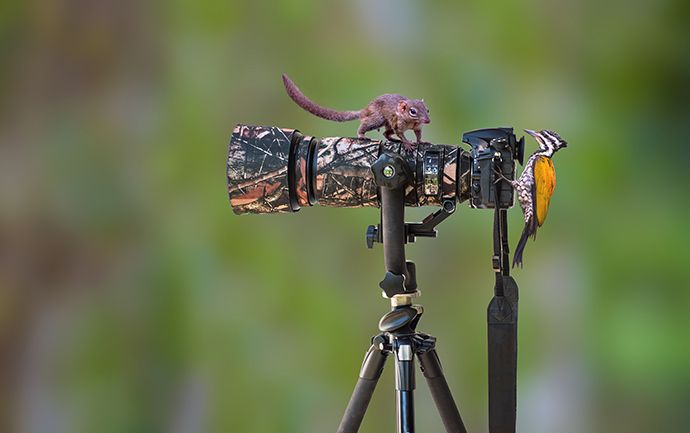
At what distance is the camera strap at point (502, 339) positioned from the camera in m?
1.43

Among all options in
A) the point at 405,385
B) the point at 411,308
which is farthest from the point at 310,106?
the point at 405,385

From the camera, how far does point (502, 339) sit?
1.44 meters

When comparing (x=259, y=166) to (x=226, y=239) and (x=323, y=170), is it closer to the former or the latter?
(x=323, y=170)

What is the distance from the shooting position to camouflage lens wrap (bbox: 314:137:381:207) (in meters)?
1.49

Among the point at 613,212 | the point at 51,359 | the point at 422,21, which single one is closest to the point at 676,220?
the point at 613,212

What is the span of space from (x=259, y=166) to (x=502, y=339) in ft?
1.60

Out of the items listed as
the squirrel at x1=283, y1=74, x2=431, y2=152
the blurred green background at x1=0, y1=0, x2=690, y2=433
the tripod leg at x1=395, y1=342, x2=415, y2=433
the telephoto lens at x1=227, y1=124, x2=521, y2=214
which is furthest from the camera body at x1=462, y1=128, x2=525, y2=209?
the blurred green background at x1=0, y1=0, x2=690, y2=433

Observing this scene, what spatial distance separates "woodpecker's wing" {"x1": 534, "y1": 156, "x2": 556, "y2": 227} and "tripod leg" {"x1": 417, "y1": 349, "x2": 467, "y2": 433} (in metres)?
0.29

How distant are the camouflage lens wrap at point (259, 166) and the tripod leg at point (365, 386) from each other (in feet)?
0.98

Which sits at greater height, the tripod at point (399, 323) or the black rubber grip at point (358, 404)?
the tripod at point (399, 323)

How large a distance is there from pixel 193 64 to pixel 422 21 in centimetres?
54

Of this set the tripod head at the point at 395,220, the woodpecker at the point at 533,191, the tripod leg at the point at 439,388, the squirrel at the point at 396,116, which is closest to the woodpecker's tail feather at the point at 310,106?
the squirrel at the point at 396,116

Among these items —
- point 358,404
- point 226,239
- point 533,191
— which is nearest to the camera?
point 533,191

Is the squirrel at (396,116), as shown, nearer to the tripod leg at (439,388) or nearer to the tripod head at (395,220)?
the tripod head at (395,220)
